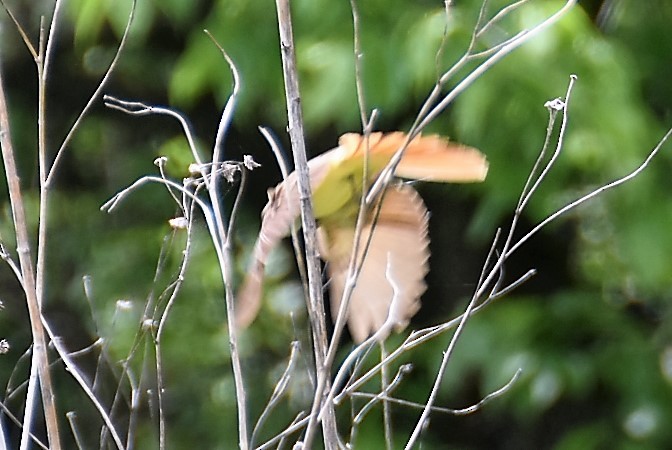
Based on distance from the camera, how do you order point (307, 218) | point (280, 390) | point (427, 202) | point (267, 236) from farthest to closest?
point (427, 202) → point (280, 390) → point (267, 236) → point (307, 218)

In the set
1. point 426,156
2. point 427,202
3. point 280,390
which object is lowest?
point 427,202

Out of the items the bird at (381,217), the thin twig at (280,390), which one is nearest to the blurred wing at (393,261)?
the bird at (381,217)

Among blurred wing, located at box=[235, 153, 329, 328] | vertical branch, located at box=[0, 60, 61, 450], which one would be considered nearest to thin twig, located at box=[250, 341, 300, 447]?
blurred wing, located at box=[235, 153, 329, 328]

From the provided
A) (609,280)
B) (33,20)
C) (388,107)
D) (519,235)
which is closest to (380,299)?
(388,107)

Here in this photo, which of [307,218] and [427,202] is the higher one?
[307,218]

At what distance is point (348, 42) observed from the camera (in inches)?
63.3

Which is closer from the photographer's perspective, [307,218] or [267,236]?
[307,218]

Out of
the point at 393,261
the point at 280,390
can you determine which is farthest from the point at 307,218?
the point at 393,261

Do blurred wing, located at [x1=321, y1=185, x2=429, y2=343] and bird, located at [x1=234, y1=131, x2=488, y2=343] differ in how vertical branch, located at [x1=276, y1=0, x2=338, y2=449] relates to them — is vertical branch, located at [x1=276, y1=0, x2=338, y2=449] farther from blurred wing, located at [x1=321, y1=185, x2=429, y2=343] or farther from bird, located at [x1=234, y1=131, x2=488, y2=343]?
blurred wing, located at [x1=321, y1=185, x2=429, y2=343]

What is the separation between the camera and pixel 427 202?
6.52 ft

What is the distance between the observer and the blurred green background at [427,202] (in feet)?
5.18

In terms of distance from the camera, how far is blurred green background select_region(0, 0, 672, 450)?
1.58 meters

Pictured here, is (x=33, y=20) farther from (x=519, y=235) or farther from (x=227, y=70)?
(x=519, y=235)

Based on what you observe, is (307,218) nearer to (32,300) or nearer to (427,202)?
(32,300)
